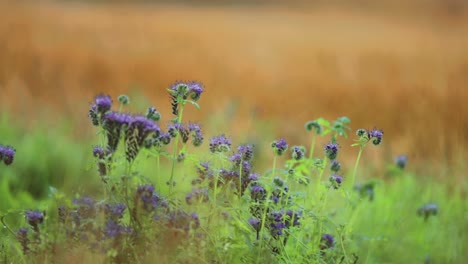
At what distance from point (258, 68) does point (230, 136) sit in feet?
13.9

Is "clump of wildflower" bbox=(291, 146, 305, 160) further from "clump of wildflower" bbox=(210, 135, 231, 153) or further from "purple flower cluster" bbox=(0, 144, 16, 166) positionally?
"purple flower cluster" bbox=(0, 144, 16, 166)

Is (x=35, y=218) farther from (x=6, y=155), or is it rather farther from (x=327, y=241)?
(x=327, y=241)

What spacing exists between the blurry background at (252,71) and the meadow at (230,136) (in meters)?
0.02

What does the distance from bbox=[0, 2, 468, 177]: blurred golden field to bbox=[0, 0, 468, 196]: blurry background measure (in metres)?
0.01

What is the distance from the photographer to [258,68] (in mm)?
5938

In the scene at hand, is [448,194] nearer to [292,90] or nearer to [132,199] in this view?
[292,90]

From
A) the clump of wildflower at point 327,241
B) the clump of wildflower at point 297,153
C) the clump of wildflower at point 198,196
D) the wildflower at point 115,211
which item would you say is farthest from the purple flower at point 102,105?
the clump of wildflower at point 327,241

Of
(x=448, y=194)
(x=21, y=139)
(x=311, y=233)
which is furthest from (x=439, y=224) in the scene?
(x=21, y=139)

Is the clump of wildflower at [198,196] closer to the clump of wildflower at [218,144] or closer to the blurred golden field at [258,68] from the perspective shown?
the clump of wildflower at [218,144]

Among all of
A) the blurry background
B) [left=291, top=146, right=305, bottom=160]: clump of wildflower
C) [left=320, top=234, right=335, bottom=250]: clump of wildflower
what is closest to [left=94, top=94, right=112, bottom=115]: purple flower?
[left=291, top=146, right=305, bottom=160]: clump of wildflower

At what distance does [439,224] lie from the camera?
3.20 metres

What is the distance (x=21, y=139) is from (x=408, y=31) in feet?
18.1

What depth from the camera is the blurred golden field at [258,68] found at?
457 centimetres

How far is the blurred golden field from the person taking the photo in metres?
4.57
